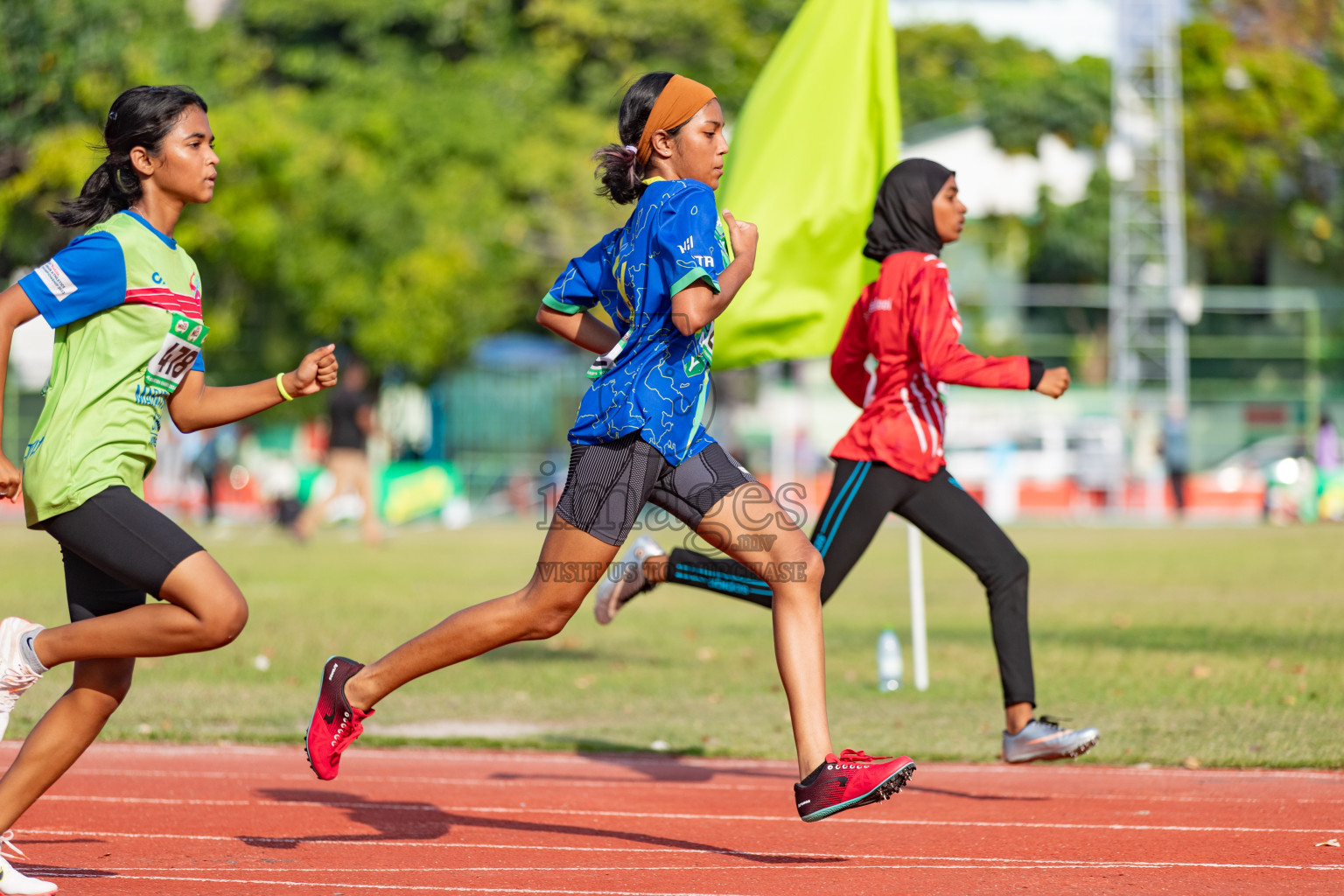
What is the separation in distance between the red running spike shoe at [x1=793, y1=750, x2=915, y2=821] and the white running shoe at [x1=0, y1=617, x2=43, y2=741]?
Result: 225cm

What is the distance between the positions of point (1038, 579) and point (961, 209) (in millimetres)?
11033

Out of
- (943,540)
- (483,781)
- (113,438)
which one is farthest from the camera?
(483,781)

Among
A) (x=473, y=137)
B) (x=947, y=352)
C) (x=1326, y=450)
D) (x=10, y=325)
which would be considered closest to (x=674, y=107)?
(x=947, y=352)

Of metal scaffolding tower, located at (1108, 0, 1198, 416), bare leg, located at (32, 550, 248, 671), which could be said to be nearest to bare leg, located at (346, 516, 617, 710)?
bare leg, located at (32, 550, 248, 671)

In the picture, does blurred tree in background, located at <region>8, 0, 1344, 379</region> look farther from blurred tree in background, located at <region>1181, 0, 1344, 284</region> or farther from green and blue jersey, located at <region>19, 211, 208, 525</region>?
green and blue jersey, located at <region>19, 211, 208, 525</region>

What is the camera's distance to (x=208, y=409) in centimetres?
475

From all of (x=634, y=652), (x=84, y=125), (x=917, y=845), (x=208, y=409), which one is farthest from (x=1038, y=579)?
(x=84, y=125)

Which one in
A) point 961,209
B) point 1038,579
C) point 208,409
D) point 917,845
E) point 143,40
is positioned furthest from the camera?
point 143,40

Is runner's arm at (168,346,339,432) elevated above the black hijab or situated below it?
below

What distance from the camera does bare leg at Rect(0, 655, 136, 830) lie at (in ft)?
14.5

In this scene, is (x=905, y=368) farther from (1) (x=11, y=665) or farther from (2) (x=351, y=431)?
(2) (x=351, y=431)

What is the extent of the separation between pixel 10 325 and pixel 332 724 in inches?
62.2

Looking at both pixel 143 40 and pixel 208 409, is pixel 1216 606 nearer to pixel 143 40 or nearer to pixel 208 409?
pixel 208 409

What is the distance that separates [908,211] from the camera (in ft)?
20.6
